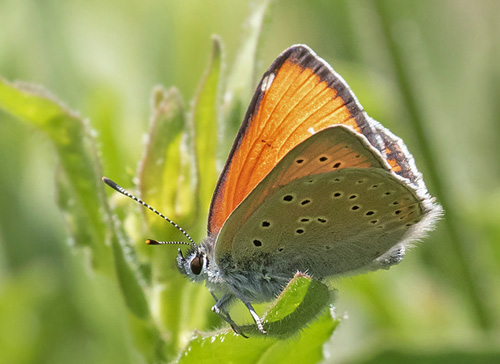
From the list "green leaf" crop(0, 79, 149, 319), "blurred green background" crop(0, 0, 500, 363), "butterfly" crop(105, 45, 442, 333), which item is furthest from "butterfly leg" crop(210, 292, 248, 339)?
"blurred green background" crop(0, 0, 500, 363)

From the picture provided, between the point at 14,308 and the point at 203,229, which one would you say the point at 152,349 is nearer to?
the point at 203,229

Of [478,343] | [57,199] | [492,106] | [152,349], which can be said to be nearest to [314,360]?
[152,349]

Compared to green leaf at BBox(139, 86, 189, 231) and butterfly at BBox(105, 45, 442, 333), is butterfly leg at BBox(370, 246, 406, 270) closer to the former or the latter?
butterfly at BBox(105, 45, 442, 333)

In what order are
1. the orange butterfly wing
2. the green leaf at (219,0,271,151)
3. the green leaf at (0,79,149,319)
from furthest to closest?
the green leaf at (219,0,271,151), the orange butterfly wing, the green leaf at (0,79,149,319)

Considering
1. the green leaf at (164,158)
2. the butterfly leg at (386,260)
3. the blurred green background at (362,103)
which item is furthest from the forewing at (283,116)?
the butterfly leg at (386,260)

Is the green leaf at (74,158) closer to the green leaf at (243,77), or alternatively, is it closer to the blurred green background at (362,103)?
the blurred green background at (362,103)

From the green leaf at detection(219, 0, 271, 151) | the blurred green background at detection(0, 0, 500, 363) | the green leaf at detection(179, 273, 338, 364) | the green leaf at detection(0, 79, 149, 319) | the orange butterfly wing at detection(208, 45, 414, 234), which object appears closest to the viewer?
the green leaf at detection(179, 273, 338, 364)
